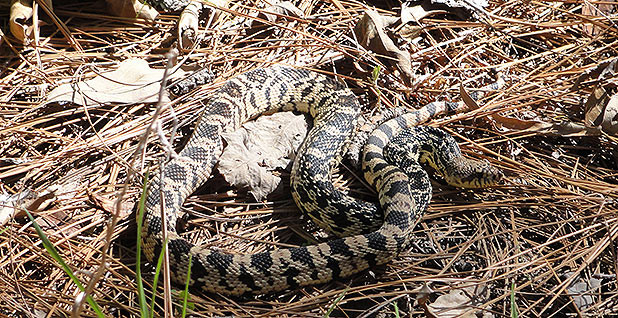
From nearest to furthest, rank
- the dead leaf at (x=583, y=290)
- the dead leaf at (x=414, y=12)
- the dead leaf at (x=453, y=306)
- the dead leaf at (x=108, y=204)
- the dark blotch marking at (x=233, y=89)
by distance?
the dead leaf at (x=453, y=306)
the dead leaf at (x=583, y=290)
the dead leaf at (x=108, y=204)
the dark blotch marking at (x=233, y=89)
the dead leaf at (x=414, y=12)

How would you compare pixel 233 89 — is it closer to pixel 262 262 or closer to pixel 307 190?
pixel 307 190

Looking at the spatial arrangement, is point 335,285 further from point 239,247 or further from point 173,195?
point 173,195

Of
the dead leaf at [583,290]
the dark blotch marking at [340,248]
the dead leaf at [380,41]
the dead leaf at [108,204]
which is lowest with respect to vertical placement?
the dead leaf at [583,290]

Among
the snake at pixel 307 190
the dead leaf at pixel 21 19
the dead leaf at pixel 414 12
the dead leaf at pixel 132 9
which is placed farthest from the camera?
the dead leaf at pixel 414 12

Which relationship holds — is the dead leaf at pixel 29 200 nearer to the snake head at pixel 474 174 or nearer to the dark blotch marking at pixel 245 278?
the dark blotch marking at pixel 245 278

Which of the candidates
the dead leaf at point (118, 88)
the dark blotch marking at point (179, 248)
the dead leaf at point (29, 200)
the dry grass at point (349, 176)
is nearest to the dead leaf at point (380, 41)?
the dry grass at point (349, 176)
